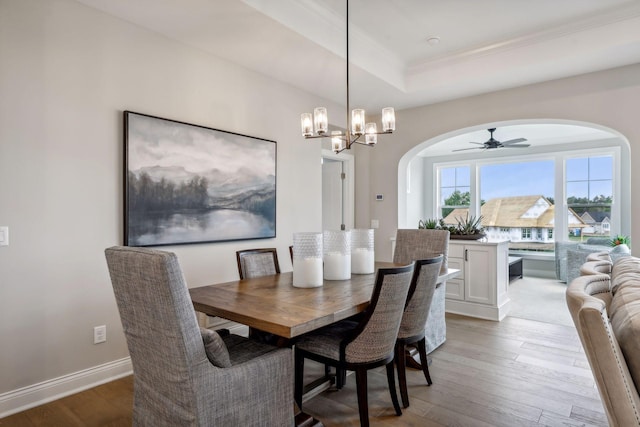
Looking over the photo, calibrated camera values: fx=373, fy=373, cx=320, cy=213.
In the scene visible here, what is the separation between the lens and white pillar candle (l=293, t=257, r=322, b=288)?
2.37 meters

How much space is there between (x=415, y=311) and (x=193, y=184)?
6.77 ft

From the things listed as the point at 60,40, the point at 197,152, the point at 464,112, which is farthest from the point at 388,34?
the point at 60,40

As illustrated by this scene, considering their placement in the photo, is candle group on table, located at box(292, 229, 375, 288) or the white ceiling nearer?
candle group on table, located at box(292, 229, 375, 288)

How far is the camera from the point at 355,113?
2.80m

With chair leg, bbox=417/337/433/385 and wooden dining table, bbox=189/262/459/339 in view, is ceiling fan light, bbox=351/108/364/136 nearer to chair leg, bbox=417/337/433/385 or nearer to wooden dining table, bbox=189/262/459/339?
wooden dining table, bbox=189/262/459/339

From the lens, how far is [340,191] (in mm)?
5531

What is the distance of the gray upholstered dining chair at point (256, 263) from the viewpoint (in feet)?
9.30

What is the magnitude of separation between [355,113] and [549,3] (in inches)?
72.8

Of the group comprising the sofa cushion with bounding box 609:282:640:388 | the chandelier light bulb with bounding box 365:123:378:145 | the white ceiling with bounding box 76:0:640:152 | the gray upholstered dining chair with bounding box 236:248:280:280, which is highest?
the white ceiling with bounding box 76:0:640:152

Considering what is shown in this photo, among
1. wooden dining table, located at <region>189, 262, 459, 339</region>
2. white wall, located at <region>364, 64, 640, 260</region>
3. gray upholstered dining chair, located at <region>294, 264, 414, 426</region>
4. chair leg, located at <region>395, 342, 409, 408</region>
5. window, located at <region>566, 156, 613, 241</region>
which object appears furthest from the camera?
window, located at <region>566, 156, 613, 241</region>

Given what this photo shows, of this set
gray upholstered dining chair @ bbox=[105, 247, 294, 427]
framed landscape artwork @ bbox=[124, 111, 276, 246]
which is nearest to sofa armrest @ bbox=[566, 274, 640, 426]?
gray upholstered dining chair @ bbox=[105, 247, 294, 427]

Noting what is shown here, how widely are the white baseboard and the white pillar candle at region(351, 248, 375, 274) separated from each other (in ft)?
6.15

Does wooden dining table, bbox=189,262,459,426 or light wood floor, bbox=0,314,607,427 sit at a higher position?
wooden dining table, bbox=189,262,459,426

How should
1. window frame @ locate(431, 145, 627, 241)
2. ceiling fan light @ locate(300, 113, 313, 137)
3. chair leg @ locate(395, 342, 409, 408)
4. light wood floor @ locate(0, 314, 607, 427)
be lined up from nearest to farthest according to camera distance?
light wood floor @ locate(0, 314, 607, 427) → chair leg @ locate(395, 342, 409, 408) → ceiling fan light @ locate(300, 113, 313, 137) → window frame @ locate(431, 145, 627, 241)
